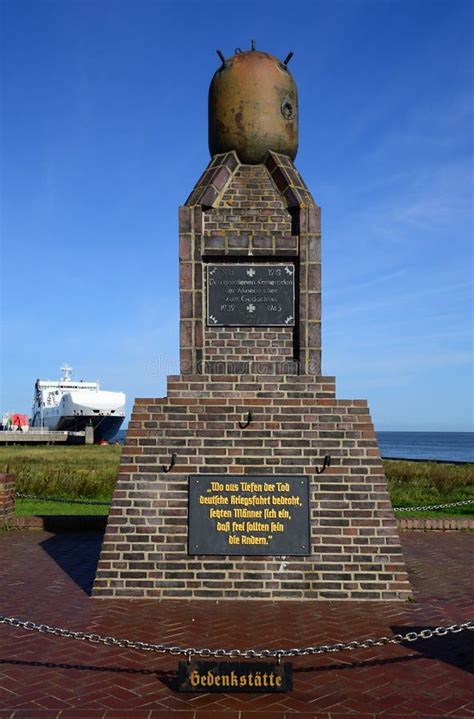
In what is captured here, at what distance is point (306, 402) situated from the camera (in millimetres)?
7965

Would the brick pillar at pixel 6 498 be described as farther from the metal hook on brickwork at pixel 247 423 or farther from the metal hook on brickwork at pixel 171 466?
the metal hook on brickwork at pixel 247 423

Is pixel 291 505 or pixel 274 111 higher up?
pixel 274 111

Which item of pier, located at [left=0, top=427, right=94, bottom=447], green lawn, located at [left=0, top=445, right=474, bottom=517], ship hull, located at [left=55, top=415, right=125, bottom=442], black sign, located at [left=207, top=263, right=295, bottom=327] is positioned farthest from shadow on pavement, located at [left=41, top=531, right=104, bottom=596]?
ship hull, located at [left=55, top=415, right=125, bottom=442]

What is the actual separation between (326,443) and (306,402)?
526mm

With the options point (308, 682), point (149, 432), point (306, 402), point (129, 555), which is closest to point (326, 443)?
point (306, 402)

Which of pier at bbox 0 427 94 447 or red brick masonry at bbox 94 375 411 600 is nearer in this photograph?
red brick masonry at bbox 94 375 411 600

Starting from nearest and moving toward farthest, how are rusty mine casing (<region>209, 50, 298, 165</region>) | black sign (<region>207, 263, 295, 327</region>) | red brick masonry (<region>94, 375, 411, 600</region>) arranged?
1. red brick masonry (<region>94, 375, 411, 600</region>)
2. black sign (<region>207, 263, 295, 327</region>)
3. rusty mine casing (<region>209, 50, 298, 165</region>)

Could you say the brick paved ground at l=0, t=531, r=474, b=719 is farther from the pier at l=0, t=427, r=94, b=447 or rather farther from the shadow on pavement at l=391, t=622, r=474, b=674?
the pier at l=0, t=427, r=94, b=447

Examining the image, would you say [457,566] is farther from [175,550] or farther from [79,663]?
[79,663]

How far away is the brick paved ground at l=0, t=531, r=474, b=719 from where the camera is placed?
464 centimetres

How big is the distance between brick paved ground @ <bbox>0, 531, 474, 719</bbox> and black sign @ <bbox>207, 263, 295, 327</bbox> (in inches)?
129

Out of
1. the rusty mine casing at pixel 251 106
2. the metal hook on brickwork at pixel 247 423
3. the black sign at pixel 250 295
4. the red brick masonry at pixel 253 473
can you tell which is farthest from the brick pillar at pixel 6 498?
the rusty mine casing at pixel 251 106

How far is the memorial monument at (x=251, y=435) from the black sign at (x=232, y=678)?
2590mm

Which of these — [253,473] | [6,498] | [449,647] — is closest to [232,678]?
[449,647]
